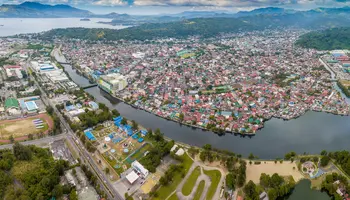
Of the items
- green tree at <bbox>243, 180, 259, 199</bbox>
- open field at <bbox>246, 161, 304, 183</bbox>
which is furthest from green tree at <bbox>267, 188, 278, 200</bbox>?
open field at <bbox>246, 161, 304, 183</bbox>

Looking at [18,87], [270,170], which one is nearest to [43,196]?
[270,170]

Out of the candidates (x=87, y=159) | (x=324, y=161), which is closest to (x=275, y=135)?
(x=324, y=161)

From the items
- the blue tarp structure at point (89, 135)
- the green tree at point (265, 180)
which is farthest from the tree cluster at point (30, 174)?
the green tree at point (265, 180)

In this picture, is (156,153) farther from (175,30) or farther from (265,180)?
(175,30)

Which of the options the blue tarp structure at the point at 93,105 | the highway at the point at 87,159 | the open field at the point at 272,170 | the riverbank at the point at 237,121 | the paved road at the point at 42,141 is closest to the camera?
the highway at the point at 87,159

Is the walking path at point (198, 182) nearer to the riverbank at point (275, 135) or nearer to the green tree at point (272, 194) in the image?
the green tree at point (272, 194)
